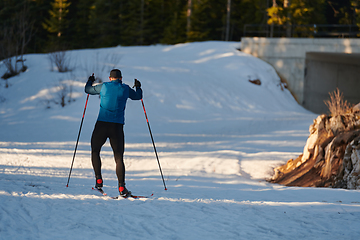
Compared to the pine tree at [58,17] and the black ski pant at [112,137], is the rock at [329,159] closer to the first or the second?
the black ski pant at [112,137]

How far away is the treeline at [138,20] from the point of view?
1346 inches

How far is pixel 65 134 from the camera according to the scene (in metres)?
12.4

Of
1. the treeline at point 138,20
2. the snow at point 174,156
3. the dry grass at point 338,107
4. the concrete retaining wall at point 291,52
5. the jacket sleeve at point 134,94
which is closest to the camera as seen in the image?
the snow at point 174,156

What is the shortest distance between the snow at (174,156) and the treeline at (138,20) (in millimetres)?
10920

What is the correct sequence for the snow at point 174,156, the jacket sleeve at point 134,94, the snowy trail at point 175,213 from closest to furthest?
the snowy trail at point 175,213
the snow at point 174,156
the jacket sleeve at point 134,94

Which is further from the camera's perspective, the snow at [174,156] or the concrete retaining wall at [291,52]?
the concrete retaining wall at [291,52]

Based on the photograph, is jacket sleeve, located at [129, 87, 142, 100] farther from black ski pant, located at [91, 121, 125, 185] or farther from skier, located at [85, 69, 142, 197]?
black ski pant, located at [91, 121, 125, 185]

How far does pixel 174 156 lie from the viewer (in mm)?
10031

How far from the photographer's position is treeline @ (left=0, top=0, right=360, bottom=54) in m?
34.2

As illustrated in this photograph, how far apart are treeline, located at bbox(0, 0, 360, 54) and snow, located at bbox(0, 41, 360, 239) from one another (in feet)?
35.8

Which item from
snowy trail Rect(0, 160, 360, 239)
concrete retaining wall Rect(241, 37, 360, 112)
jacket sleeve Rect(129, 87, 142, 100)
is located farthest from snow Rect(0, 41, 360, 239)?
jacket sleeve Rect(129, 87, 142, 100)

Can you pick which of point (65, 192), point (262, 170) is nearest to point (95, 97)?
point (262, 170)

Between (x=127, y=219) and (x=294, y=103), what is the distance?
18.9m

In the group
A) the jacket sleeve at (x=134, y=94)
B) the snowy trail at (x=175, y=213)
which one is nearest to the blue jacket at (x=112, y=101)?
the jacket sleeve at (x=134, y=94)
